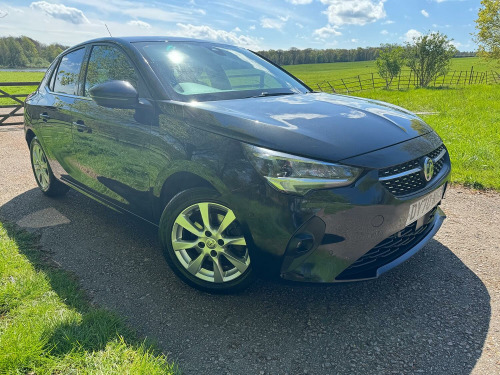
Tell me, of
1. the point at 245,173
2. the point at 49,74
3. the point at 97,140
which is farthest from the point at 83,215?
the point at 245,173

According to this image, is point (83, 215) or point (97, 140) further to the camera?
point (83, 215)

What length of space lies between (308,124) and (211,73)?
1185mm

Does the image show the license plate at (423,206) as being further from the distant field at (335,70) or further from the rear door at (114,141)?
the distant field at (335,70)

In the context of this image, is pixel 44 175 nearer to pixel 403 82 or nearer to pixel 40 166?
pixel 40 166

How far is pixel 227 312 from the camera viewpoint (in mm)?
2521

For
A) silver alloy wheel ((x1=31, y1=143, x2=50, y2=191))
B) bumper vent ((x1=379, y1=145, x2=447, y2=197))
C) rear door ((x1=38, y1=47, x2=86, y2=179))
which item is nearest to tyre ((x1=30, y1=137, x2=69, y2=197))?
A: silver alloy wheel ((x1=31, y1=143, x2=50, y2=191))

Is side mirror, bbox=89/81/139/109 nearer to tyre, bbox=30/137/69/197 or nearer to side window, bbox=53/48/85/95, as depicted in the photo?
side window, bbox=53/48/85/95

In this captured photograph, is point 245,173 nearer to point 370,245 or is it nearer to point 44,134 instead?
point 370,245

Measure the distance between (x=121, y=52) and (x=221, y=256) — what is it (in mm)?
1853

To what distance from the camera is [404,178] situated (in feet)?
7.55

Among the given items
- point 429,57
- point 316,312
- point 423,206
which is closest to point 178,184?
point 316,312

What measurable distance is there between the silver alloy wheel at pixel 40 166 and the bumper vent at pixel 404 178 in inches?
147

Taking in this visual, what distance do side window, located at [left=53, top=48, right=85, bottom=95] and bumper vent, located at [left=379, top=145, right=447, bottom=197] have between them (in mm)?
2883

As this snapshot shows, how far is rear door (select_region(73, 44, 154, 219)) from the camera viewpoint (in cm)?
282
